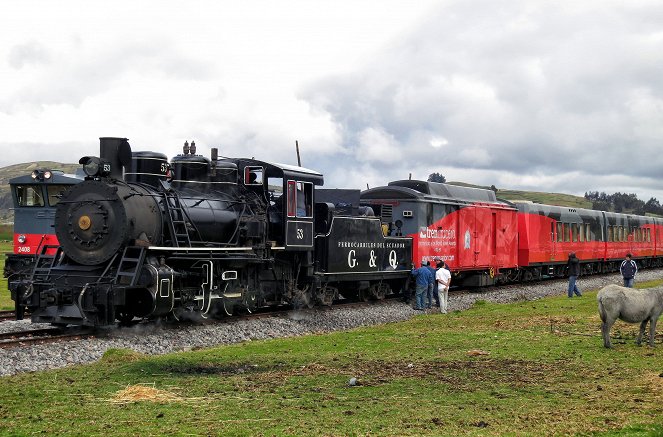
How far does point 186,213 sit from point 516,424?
12386 mm

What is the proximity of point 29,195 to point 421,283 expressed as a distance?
1434cm

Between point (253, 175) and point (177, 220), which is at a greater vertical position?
point (253, 175)

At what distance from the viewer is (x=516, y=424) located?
346 inches

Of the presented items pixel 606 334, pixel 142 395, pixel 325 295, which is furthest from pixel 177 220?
pixel 606 334

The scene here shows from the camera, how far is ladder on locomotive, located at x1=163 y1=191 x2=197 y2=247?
61.7ft

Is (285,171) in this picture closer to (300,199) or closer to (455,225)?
(300,199)

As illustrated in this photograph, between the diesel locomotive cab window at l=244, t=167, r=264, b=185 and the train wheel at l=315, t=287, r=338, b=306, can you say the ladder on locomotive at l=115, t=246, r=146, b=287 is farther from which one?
the train wheel at l=315, t=287, r=338, b=306

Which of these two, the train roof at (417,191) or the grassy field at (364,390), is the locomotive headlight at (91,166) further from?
the train roof at (417,191)

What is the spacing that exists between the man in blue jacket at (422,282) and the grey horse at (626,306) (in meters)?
11.5

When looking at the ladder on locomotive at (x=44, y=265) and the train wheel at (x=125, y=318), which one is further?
the train wheel at (x=125, y=318)

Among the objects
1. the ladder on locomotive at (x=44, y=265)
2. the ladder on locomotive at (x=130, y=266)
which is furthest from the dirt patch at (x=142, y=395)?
the ladder on locomotive at (x=44, y=265)

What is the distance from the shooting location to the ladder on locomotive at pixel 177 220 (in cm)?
1879

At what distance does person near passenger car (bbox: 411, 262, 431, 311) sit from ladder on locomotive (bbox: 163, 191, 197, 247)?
9.38 m

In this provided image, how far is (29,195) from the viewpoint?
27.7 metres
